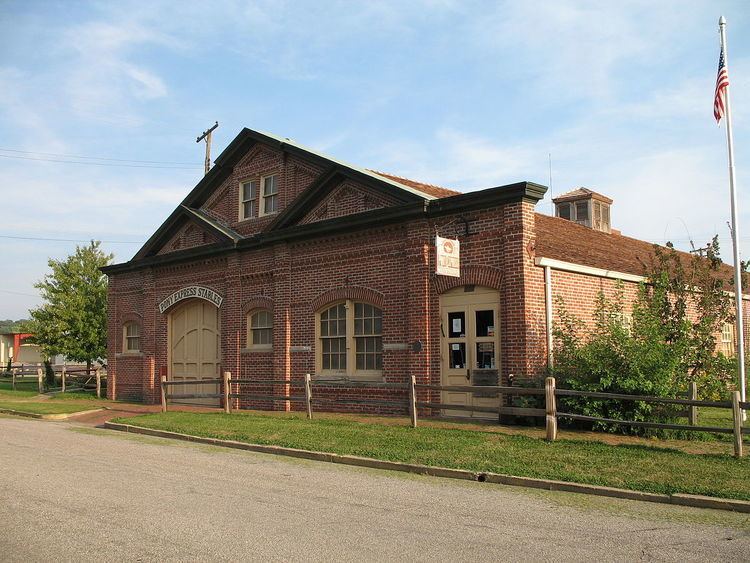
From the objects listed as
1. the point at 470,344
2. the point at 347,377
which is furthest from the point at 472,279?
the point at 347,377

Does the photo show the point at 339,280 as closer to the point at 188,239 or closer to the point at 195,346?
the point at 195,346

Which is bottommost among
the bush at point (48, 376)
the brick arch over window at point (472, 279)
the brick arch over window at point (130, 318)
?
the bush at point (48, 376)

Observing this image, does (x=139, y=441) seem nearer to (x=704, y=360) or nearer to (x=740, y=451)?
(x=740, y=451)

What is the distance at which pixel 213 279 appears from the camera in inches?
888

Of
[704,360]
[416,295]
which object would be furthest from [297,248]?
[704,360]

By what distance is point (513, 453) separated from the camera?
36.2 feet

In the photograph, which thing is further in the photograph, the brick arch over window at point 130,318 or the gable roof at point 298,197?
the brick arch over window at point 130,318

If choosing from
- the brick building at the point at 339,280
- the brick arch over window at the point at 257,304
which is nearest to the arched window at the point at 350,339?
the brick building at the point at 339,280

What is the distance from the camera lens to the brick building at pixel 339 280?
1523 centimetres

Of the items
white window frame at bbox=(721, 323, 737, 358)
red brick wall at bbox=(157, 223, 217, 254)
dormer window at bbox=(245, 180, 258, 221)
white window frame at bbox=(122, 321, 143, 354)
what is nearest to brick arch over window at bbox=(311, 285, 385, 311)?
dormer window at bbox=(245, 180, 258, 221)

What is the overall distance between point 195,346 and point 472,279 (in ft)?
37.0

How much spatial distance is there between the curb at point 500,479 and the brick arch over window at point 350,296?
5097 millimetres

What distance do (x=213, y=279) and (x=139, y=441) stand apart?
843cm

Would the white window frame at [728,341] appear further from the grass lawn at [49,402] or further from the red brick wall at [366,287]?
the grass lawn at [49,402]
